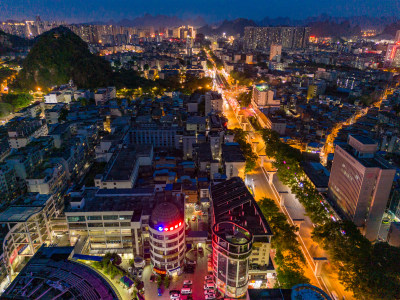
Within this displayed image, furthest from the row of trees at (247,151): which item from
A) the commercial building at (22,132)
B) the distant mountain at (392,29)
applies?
the distant mountain at (392,29)

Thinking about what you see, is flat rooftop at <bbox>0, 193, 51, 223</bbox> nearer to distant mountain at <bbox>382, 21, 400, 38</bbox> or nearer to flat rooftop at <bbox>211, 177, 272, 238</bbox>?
flat rooftop at <bbox>211, 177, 272, 238</bbox>

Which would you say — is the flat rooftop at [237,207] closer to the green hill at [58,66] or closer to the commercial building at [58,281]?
the commercial building at [58,281]

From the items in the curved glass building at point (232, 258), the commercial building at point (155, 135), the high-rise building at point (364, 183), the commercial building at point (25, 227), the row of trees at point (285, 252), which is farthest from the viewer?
the commercial building at point (155, 135)

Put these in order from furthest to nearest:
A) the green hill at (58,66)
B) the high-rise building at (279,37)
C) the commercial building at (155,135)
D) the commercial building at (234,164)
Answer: the high-rise building at (279,37)
the green hill at (58,66)
the commercial building at (155,135)
the commercial building at (234,164)

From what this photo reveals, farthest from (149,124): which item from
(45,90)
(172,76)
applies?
(172,76)

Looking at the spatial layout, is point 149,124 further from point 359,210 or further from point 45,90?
point 45,90

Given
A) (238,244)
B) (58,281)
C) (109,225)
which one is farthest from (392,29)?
(58,281)

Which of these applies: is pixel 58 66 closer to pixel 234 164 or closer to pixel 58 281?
pixel 234 164
